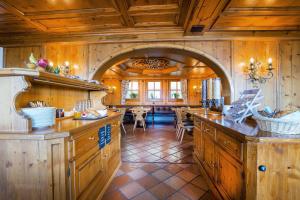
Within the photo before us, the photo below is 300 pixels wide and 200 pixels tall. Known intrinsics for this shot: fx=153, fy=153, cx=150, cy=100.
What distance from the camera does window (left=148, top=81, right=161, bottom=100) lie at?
9.17 meters

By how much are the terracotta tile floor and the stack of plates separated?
45.9 inches

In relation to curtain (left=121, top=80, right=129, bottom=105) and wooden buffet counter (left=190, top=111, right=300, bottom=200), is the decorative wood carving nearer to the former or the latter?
wooden buffet counter (left=190, top=111, right=300, bottom=200)

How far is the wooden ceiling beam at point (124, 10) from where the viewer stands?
7.04 ft

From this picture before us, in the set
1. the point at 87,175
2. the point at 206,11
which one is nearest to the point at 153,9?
the point at 206,11

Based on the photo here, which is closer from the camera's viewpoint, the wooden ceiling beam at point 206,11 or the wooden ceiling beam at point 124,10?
the wooden ceiling beam at point 206,11

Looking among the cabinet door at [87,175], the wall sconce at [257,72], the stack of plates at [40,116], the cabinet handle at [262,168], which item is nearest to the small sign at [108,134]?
the cabinet door at [87,175]

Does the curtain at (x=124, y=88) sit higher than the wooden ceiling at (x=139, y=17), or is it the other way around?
the wooden ceiling at (x=139, y=17)

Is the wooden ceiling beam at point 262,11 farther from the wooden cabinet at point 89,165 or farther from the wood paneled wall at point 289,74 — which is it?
the wooden cabinet at point 89,165

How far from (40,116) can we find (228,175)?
1.76 m

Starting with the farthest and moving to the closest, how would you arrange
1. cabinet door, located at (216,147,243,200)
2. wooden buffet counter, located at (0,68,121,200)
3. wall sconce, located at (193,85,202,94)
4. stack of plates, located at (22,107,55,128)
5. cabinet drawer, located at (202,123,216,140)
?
1. wall sconce, located at (193,85,202,94)
2. cabinet drawer, located at (202,123,216,140)
3. cabinet door, located at (216,147,243,200)
4. stack of plates, located at (22,107,55,128)
5. wooden buffet counter, located at (0,68,121,200)

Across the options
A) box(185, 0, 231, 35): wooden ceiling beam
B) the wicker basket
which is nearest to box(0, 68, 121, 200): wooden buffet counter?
the wicker basket

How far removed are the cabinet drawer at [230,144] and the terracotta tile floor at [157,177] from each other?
76cm

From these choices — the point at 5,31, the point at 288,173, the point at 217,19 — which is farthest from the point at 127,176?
the point at 5,31

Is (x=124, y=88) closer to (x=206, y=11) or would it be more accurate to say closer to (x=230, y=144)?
(x=206, y=11)
